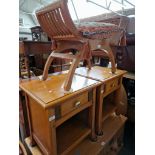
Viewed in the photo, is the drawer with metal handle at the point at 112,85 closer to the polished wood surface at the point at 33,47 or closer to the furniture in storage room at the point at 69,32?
the furniture in storage room at the point at 69,32

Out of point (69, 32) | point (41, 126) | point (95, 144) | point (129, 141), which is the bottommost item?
point (129, 141)

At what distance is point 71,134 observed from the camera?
848 millimetres

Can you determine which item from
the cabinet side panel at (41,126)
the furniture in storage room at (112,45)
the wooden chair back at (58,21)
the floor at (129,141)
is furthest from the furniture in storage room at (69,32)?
the floor at (129,141)

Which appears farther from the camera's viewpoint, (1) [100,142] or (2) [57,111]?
(1) [100,142]

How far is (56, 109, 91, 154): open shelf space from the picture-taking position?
76 cm

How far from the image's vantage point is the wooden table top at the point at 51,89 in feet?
1.96

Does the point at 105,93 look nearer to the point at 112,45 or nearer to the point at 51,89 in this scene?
the point at 51,89

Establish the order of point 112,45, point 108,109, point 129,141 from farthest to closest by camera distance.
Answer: point 129,141, point 112,45, point 108,109

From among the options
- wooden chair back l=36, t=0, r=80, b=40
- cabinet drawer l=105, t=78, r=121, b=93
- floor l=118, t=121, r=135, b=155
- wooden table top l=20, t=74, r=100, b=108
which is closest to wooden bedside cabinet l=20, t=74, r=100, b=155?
wooden table top l=20, t=74, r=100, b=108

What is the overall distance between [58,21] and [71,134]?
690mm

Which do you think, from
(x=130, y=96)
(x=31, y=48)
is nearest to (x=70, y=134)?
(x=130, y=96)

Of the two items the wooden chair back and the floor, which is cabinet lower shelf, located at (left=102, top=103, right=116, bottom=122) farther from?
the wooden chair back
